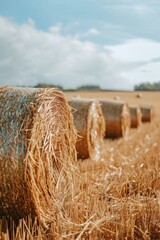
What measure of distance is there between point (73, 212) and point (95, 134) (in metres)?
3.67

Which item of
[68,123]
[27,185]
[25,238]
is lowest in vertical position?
[25,238]

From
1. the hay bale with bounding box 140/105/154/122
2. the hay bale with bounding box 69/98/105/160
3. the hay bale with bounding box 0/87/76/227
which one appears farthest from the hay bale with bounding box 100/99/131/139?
the hay bale with bounding box 140/105/154/122

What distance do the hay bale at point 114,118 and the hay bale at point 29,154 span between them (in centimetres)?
587

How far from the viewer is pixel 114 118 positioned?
9.93m

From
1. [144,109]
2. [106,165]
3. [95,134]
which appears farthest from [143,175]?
[144,109]

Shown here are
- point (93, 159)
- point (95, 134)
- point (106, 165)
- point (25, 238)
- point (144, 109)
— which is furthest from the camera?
point (144, 109)

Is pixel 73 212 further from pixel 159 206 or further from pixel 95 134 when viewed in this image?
pixel 95 134

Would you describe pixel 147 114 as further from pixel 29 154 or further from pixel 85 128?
pixel 29 154

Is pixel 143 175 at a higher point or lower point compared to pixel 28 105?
lower

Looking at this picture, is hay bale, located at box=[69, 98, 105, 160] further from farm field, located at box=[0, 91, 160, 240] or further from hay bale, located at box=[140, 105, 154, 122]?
hay bale, located at box=[140, 105, 154, 122]

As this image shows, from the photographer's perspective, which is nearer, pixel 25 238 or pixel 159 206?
pixel 25 238

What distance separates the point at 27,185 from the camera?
343 cm

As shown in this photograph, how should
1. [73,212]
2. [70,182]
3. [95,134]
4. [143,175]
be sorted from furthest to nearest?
[95,134], [143,175], [70,182], [73,212]

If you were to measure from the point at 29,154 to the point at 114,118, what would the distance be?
6.66 m
